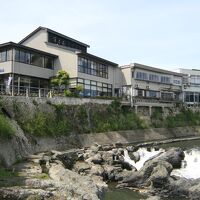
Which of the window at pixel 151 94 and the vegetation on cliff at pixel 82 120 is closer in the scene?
the vegetation on cliff at pixel 82 120

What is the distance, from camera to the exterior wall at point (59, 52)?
5025 cm

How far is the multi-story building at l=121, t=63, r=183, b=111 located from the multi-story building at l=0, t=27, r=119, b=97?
2.59m

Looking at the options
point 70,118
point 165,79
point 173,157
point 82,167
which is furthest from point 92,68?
point 82,167

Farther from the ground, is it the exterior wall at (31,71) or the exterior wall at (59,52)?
the exterior wall at (59,52)

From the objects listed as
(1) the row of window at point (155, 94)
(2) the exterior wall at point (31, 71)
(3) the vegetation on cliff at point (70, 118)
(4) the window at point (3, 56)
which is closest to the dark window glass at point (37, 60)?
(2) the exterior wall at point (31, 71)

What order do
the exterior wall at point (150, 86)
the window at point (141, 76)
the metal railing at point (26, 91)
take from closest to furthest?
the metal railing at point (26, 91), the exterior wall at point (150, 86), the window at point (141, 76)

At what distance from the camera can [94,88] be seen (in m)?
53.5

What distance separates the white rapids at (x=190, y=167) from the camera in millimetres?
30531

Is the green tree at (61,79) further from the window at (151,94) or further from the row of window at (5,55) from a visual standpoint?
the window at (151,94)

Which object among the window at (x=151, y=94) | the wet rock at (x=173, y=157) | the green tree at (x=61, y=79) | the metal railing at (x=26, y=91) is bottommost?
the wet rock at (x=173, y=157)

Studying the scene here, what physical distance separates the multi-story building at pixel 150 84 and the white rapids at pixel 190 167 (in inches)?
764

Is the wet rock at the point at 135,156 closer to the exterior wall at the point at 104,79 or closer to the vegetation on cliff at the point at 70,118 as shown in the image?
the vegetation on cliff at the point at 70,118

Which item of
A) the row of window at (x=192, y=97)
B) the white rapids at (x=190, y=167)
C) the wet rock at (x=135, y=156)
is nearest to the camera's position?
the white rapids at (x=190, y=167)

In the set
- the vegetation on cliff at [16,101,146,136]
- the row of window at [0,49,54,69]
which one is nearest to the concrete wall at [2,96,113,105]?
the vegetation on cliff at [16,101,146,136]
